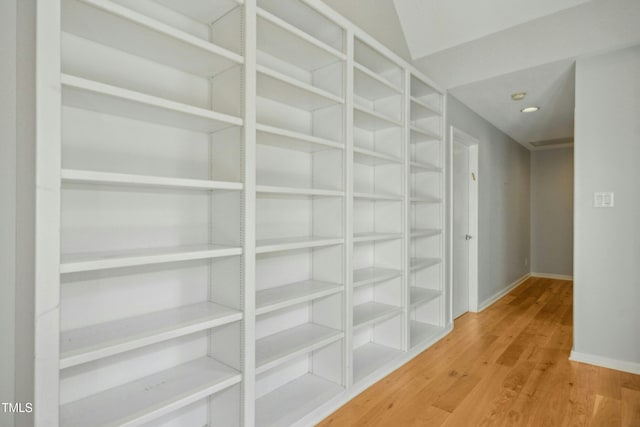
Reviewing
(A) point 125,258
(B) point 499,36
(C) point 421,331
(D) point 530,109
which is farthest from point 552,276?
(A) point 125,258

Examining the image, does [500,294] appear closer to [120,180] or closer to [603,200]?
[603,200]

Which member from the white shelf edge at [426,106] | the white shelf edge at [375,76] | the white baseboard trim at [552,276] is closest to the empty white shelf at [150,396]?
the white shelf edge at [375,76]

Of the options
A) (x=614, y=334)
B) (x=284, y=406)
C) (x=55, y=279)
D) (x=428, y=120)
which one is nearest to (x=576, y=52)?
(x=428, y=120)

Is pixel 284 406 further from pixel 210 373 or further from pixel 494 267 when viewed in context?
pixel 494 267

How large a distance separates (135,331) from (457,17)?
2.79 metres

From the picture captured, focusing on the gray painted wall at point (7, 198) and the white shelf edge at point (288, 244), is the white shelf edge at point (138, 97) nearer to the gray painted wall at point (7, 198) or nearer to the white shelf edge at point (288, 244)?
the gray painted wall at point (7, 198)

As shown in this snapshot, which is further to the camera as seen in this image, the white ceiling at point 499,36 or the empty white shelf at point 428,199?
the empty white shelf at point 428,199

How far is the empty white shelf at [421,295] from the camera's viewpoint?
282 centimetres

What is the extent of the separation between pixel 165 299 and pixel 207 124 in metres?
0.81

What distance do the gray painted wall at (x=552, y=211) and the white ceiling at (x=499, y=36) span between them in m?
3.00

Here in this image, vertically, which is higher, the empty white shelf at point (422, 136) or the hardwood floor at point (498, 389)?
the empty white shelf at point (422, 136)

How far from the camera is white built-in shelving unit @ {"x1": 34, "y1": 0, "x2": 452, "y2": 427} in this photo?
1.15 metres

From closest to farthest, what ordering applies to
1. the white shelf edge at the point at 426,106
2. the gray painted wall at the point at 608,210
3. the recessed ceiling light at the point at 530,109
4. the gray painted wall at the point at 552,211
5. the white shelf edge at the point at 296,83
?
the white shelf edge at the point at 296,83
the gray painted wall at the point at 608,210
the white shelf edge at the point at 426,106
the recessed ceiling light at the point at 530,109
the gray painted wall at the point at 552,211

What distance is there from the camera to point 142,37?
51.7 inches
